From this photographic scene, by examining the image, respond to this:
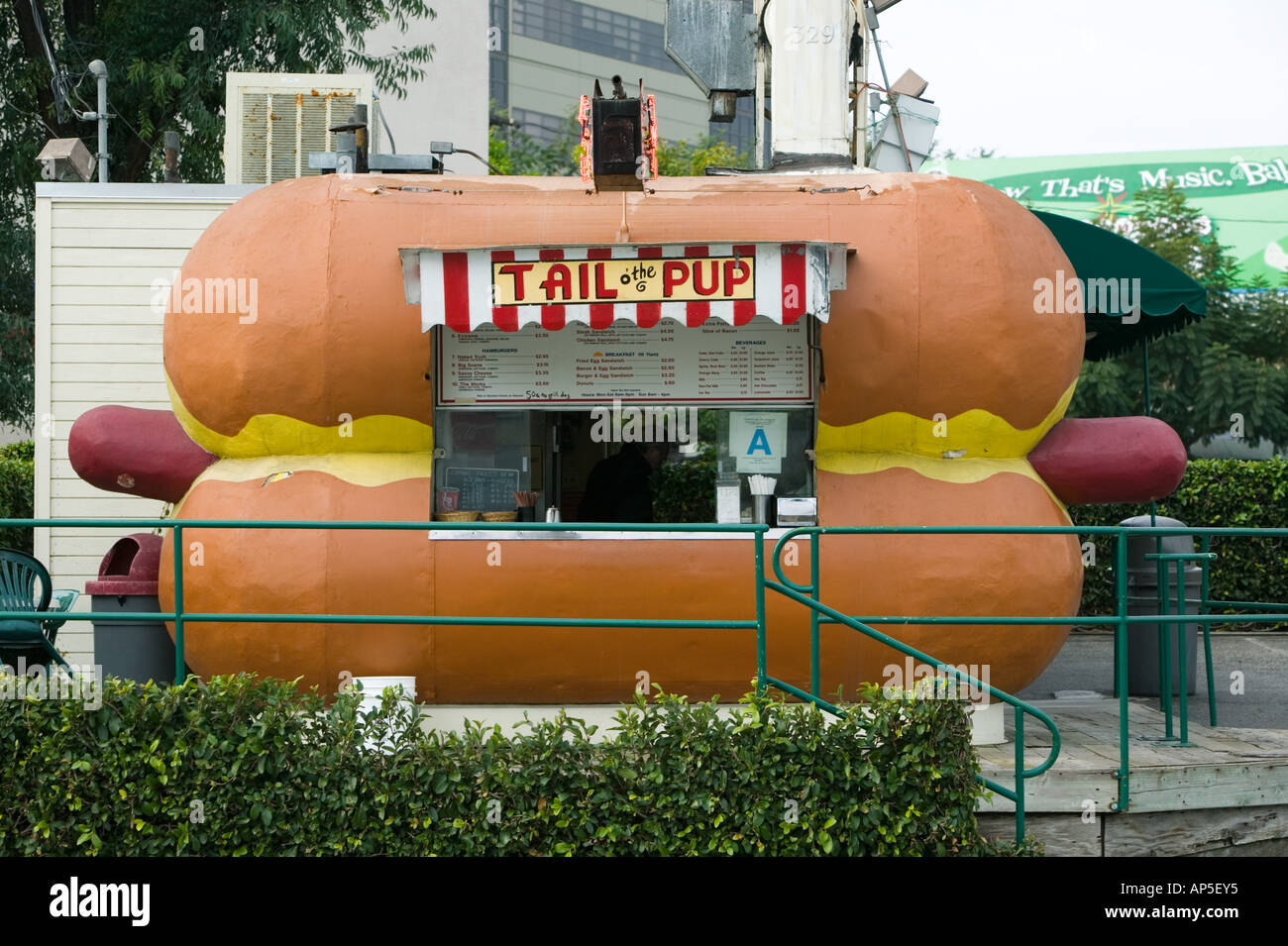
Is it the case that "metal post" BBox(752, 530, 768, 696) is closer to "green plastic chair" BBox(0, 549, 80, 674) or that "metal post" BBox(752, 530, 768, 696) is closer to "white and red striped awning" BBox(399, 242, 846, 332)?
"white and red striped awning" BBox(399, 242, 846, 332)

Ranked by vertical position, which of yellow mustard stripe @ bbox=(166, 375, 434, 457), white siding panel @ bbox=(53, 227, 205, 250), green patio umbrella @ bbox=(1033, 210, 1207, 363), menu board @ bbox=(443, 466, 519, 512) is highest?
white siding panel @ bbox=(53, 227, 205, 250)

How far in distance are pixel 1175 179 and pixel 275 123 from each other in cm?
3460

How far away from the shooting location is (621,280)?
7422 millimetres

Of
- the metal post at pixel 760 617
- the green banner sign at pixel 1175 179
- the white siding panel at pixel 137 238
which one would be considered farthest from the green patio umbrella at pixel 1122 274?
the green banner sign at pixel 1175 179

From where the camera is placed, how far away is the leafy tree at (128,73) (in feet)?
52.3

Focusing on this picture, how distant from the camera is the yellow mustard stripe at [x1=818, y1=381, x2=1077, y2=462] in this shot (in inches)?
309

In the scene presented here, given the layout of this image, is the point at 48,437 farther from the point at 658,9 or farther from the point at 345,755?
the point at 658,9

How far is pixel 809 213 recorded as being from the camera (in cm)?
794

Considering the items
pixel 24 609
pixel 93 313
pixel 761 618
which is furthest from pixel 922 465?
pixel 93 313

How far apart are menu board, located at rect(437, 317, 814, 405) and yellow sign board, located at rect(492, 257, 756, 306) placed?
2.09ft

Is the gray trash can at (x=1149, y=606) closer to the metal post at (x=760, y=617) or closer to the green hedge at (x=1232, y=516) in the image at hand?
the metal post at (x=760, y=617)

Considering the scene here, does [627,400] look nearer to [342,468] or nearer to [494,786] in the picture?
[342,468]

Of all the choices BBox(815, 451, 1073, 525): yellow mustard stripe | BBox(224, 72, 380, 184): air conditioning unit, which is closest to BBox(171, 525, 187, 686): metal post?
BBox(815, 451, 1073, 525): yellow mustard stripe

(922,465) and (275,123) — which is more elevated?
(275,123)
